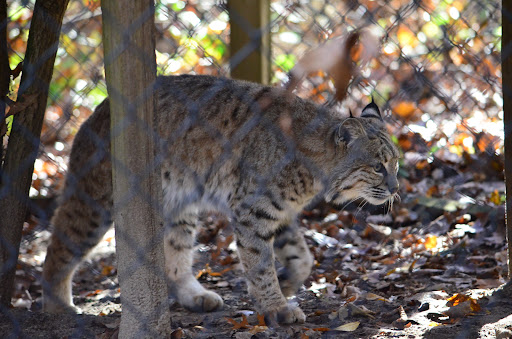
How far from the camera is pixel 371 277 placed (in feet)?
12.2

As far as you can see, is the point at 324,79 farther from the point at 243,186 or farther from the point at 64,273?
the point at 64,273

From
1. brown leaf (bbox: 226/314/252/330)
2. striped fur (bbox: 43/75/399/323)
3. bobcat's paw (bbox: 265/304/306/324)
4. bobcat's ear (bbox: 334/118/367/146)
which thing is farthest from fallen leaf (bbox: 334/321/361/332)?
bobcat's ear (bbox: 334/118/367/146)

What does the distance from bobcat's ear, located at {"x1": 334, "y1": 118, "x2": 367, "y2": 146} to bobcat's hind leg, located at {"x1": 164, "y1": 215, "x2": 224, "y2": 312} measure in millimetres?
1096

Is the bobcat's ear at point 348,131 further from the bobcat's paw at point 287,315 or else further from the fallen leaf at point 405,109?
the fallen leaf at point 405,109

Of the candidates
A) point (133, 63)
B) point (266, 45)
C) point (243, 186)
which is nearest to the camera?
point (133, 63)

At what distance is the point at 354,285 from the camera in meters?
3.57

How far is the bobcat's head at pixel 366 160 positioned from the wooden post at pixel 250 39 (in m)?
0.87

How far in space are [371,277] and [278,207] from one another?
2.63 ft

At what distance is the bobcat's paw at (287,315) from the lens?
3.01 metres

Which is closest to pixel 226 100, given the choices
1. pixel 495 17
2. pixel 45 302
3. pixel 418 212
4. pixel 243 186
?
pixel 243 186

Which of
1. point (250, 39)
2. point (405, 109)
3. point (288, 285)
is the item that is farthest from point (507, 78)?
point (405, 109)

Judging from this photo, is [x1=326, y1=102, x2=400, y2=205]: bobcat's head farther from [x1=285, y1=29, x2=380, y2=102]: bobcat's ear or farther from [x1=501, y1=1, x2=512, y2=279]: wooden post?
[x1=501, y1=1, x2=512, y2=279]: wooden post

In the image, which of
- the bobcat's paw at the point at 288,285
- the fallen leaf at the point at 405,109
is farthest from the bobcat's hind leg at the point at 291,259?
the fallen leaf at the point at 405,109

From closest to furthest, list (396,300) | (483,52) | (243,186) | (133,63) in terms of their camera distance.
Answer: (133,63) → (396,300) → (243,186) → (483,52)
